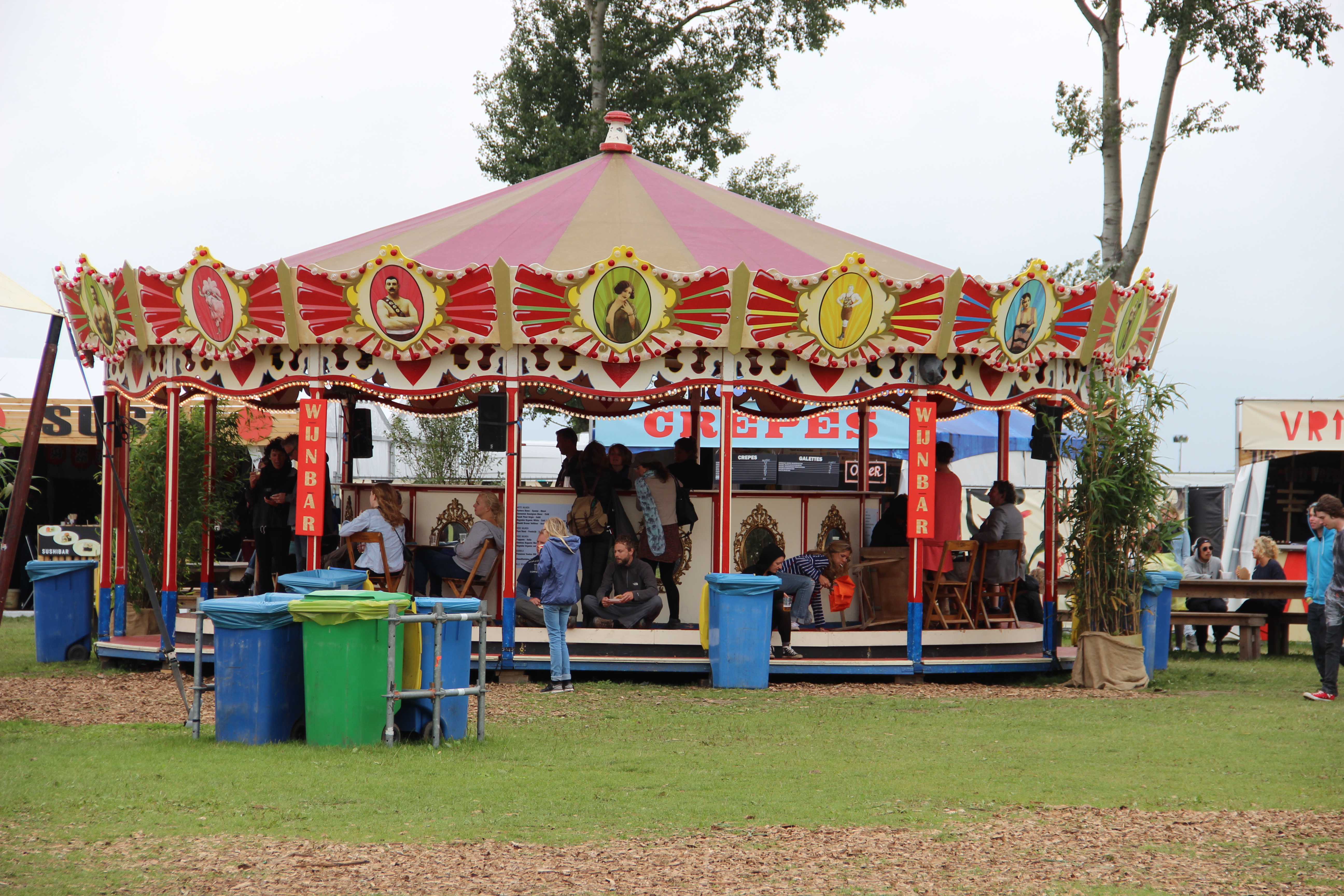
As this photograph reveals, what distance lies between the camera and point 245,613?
7.85 m

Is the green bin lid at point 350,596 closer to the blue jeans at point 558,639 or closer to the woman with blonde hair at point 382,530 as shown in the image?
the blue jeans at point 558,639

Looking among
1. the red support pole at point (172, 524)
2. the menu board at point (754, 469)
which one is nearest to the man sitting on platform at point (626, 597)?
the red support pole at point (172, 524)

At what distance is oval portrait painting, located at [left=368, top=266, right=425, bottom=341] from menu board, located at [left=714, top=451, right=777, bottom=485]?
6519 mm

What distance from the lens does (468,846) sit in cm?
563

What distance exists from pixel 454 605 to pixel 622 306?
12.8ft

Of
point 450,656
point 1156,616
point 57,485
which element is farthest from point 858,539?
point 57,485

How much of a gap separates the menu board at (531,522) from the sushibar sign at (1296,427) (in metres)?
11.0

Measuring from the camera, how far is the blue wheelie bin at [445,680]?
8.05 meters

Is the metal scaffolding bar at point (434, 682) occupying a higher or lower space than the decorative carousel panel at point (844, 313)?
lower

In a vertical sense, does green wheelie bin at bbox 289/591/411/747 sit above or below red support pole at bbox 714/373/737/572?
below

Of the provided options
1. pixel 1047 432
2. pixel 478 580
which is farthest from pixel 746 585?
pixel 1047 432

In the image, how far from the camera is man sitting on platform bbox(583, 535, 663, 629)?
1195 centimetres

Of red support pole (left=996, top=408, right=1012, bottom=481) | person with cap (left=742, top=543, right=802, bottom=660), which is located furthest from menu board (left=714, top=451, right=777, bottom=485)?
person with cap (left=742, top=543, right=802, bottom=660)

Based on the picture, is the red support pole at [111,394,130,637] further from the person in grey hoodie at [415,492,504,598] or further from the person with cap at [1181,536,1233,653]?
the person with cap at [1181,536,1233,653]
